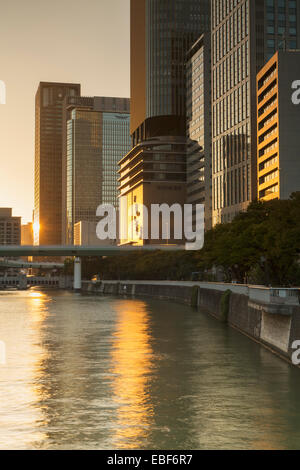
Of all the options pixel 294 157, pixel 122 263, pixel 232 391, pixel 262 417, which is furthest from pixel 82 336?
pixel 122 263

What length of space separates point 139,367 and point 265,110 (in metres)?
122

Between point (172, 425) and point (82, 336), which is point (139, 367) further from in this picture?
point (82, 336)

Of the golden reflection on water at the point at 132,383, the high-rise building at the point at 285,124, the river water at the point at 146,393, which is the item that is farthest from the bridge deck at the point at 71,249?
the river water at the point at 146,393

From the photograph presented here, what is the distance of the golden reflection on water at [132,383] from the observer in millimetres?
26406

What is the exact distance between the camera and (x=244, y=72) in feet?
599

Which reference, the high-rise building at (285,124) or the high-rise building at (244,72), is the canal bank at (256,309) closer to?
the high-rise building at (285,124)

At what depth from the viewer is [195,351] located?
165 feet

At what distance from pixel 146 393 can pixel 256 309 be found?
2303cm

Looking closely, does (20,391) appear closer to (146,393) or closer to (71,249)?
(146,393)

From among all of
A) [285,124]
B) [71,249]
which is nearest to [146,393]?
[285,124]

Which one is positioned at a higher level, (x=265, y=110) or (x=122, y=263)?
(x=265, y=110)

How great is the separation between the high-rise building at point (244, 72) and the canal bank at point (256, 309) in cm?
7036

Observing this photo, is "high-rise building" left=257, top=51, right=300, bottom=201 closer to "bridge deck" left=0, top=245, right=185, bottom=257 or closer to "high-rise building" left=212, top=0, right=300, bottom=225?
"high-rise building" left=212, top=0, right=300, bottom=225

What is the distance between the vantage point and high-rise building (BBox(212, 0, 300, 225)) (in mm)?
177750
